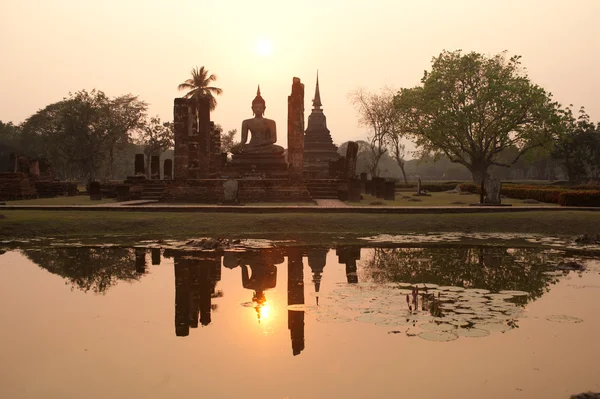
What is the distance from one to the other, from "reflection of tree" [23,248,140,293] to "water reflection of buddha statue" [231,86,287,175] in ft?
59.5

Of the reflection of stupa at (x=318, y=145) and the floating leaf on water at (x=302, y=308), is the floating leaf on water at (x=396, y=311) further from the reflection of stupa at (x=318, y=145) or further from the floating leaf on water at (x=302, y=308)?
the reflection of stupa at (x=318, y=145)

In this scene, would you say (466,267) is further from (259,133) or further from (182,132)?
(259,133)

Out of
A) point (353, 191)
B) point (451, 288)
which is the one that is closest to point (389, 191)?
point (353, 191)

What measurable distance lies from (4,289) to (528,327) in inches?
311

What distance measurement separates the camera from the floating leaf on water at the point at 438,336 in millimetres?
6460

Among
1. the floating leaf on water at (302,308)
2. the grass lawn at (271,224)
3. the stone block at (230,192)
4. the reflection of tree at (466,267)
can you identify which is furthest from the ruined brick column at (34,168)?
the floating leaf on water at (302,308)

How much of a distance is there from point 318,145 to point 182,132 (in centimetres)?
2919

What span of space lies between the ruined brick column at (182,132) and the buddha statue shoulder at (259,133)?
679cm

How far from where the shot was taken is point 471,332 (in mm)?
6723

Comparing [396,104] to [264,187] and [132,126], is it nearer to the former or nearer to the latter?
[264,187]

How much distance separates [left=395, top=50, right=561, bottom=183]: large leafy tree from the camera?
37.8 meters

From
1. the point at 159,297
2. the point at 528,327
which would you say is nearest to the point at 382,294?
the point at 528,327

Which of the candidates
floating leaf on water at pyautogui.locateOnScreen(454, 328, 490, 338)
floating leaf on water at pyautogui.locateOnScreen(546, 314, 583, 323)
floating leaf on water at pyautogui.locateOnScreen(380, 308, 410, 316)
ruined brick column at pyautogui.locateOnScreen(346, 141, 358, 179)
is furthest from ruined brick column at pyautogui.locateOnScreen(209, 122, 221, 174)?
floating leaf on water at pyautogui.locateOnScreen(454, 328, 490, 338)

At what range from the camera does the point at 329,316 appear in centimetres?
749
